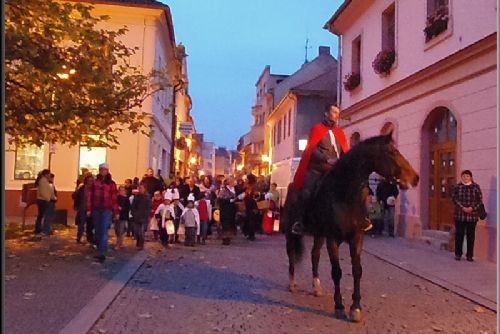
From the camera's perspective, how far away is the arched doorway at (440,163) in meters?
14.6

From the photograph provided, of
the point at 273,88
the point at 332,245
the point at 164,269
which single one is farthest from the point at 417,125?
the point at 273,88

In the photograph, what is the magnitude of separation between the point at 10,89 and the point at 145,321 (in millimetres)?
5872

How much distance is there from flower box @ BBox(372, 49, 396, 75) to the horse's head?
12169 millimetres

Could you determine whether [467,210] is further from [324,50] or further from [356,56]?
[324,50]

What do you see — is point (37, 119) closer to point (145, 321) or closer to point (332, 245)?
point (145, 321)

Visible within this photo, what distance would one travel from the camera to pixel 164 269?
1051 centimetres

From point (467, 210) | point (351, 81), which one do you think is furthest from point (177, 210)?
point (351, 81)

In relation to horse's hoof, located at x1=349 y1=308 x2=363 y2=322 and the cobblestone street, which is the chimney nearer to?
the cobblestone street

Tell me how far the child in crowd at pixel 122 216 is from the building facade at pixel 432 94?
788 cm

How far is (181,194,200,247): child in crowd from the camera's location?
14.2m

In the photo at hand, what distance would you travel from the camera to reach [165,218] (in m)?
14.0

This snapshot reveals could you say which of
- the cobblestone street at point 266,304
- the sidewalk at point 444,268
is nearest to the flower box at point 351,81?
the sidewalk at point 444,268

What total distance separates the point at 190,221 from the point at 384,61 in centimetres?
839

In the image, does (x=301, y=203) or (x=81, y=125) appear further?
(x=81, y=125)
